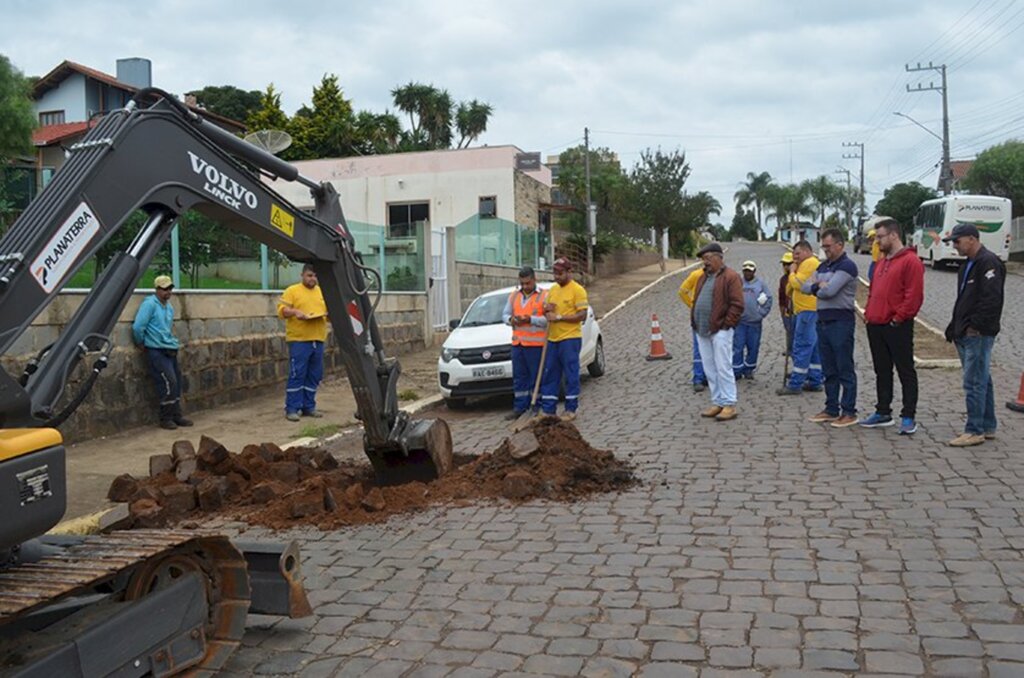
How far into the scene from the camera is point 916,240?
41781 millimetres

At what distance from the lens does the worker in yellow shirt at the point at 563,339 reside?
10.5 metres

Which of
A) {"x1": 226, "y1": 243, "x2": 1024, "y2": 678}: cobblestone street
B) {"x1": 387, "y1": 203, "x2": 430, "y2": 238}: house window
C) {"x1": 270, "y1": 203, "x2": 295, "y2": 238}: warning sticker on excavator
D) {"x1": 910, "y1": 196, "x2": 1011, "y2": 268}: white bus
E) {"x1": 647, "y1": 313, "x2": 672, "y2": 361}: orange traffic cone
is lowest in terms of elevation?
{"x1": 226, "y1": 243, "x2": 1024, "y2": 678}: cobblestone street

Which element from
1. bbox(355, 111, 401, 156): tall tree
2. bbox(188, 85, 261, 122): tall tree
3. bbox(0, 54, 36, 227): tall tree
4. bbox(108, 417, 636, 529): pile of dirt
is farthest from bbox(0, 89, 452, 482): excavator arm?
bbox(188, 85, 261, 122): tall tree

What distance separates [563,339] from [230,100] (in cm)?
5787

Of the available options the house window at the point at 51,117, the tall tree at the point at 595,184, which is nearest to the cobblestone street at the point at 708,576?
the tall tree at the point at 595,184

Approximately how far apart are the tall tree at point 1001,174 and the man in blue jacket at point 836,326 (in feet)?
151

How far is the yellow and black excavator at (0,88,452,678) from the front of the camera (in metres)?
3.30

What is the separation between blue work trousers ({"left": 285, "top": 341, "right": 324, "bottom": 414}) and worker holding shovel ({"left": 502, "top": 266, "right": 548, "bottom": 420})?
2.66 meters

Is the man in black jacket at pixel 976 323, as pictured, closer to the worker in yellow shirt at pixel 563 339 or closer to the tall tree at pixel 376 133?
the worker in yellow shirt at pixel 563 339

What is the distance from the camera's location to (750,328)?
12.7 m

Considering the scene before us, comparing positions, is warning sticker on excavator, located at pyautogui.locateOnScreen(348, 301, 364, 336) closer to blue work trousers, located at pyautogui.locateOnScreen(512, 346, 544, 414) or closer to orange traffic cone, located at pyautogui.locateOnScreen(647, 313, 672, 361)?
blue work trousers, located at pyautogui.locateOnScreen(512, 346, 544, 414)

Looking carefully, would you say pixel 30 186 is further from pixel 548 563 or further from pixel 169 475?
pixel 548 563

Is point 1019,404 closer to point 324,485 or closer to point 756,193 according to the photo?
point 324,485

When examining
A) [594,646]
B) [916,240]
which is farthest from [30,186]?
[916,240]
